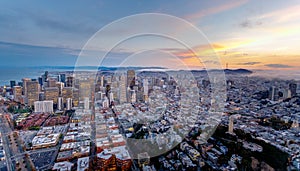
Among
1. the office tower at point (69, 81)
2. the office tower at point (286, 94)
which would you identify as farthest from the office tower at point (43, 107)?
the office tower at point (286, 94)

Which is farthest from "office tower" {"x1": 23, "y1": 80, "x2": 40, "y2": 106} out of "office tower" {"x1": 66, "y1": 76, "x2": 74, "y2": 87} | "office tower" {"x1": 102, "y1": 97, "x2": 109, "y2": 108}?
"office tower" {"x1": 102, "y1": 97, "x2": 109, "y2": 108}

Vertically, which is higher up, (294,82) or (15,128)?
(294,82)

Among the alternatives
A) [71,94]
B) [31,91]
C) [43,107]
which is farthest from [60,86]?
[43,107]

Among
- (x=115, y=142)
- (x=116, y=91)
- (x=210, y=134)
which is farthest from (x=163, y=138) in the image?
(x=116, y=91)

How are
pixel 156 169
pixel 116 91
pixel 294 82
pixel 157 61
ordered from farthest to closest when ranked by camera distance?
pixel 294 82 → pixel 116 91 → pixel 156 169 → pixel 157 61

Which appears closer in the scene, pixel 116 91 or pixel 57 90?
pixel 116 91

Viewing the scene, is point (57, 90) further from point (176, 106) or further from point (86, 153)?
point (176, 106)

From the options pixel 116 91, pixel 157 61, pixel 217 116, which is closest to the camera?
pixel 157 61
